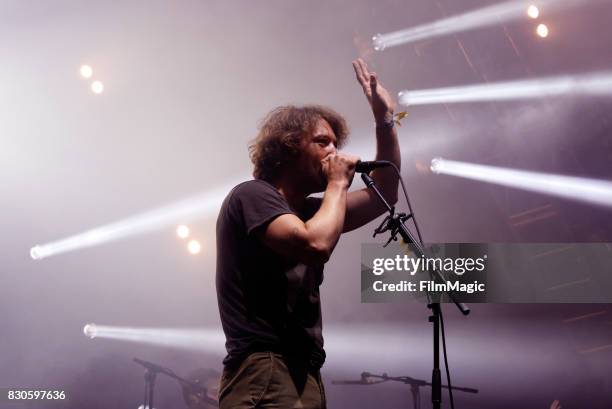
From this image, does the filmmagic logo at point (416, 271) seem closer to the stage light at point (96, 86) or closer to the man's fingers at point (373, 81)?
the man's fingers at point (373, 81)

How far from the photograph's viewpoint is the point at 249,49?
557 centimetres

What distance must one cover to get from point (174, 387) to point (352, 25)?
321 cm

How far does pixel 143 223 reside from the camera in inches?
205

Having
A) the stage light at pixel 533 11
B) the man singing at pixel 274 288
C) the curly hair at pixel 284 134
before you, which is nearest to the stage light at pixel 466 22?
the stage light at pixel 533 11

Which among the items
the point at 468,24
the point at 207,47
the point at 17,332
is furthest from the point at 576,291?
the point at 17,332

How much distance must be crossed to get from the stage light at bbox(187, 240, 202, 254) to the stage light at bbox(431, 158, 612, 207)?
192 centimetres

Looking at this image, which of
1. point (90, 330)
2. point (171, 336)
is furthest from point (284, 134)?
point (90, 330)

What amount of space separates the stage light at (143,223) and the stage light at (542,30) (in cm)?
265

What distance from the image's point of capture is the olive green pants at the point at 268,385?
1705 millimetres

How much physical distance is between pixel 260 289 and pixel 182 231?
3.59 meters

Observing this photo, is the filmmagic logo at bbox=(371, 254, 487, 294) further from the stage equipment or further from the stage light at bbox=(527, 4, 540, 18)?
the stage light at bbox=(527, 4, 540, 18)

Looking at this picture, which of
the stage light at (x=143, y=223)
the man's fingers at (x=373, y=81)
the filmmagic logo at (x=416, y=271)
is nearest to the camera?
the man's fingers at (x=373, y=81)

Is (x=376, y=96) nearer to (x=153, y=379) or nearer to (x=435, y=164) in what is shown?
(x=435, y=164)

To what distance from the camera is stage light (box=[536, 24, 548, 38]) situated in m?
5.08
